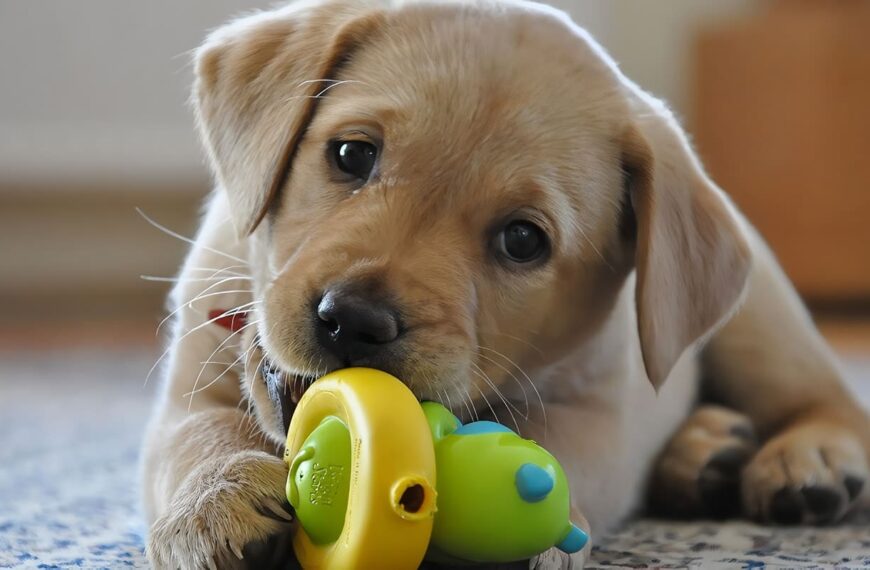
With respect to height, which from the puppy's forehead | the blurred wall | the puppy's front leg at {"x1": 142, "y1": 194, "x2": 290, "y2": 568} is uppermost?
the puppy's forehead

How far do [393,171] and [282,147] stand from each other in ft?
0.73

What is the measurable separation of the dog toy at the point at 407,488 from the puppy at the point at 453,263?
0.09 meters

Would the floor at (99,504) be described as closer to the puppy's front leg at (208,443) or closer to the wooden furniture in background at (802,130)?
the puppy's front leg at (208,443)

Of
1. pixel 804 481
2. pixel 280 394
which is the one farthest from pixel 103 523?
pixel 804 481

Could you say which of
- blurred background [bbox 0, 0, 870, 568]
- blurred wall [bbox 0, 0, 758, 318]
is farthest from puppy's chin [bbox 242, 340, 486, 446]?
blurred wall [bbox 0, 0, 758, 318]

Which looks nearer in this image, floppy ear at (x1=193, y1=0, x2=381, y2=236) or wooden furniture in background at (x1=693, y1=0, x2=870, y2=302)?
floppy ear at (x1=193, y1=0, x2=381, y2=236)

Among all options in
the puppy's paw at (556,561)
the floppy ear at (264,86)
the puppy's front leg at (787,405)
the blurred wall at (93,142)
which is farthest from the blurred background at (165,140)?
the puppy's paw at (556,561)

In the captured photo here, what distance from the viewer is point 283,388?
67.8 inches

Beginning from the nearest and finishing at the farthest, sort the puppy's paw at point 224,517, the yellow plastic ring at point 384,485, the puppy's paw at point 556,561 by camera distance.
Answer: the yellow plastic ring at point 384,485, the puppy's paw at point 224,517, the puppy's paw at point 556,561

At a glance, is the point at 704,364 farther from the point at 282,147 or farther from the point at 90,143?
the point at 90,143

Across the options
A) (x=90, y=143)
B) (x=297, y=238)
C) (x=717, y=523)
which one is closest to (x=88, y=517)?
(x=297, y=238)

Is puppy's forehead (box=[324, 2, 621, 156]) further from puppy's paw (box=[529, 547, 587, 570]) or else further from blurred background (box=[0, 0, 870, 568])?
blurred background (box=[0, 0, 870, 568])

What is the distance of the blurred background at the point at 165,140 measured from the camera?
6543mm

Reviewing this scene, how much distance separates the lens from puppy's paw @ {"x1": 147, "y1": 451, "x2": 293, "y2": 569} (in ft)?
4.93
